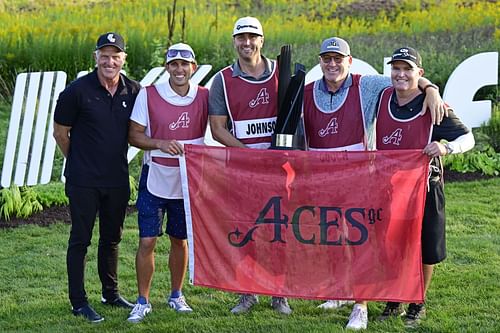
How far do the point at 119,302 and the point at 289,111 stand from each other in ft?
6.62

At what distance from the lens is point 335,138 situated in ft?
21.6

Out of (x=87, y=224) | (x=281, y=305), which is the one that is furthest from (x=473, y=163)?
(x=87, y=224)

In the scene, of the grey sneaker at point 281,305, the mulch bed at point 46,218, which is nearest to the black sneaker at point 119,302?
the grey sneaker at point 281,305

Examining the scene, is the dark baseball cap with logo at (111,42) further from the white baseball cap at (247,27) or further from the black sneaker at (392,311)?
the black sneaker at (392,311)

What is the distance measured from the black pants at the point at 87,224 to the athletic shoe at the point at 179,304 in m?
0.58

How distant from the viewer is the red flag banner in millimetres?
6426

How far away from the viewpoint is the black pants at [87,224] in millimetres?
6770

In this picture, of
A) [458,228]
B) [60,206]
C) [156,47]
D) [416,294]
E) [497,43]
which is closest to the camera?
[416,294]

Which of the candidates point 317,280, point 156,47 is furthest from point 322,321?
point 156,47

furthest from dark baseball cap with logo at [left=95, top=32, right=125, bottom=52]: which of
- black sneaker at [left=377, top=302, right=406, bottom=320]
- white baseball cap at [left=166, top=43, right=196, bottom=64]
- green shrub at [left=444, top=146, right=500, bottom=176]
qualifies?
green shrub at [left=444, top=146, right=500, bottom=176]

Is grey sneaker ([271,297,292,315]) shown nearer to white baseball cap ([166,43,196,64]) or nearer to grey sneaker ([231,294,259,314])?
grey sneaker ([231,294,259,314])

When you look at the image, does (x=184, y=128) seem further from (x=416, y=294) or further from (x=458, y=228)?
(x=458, y=228)

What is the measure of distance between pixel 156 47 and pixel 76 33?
4.25 feet

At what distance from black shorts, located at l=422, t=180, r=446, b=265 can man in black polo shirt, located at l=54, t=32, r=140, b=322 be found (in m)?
2.16
